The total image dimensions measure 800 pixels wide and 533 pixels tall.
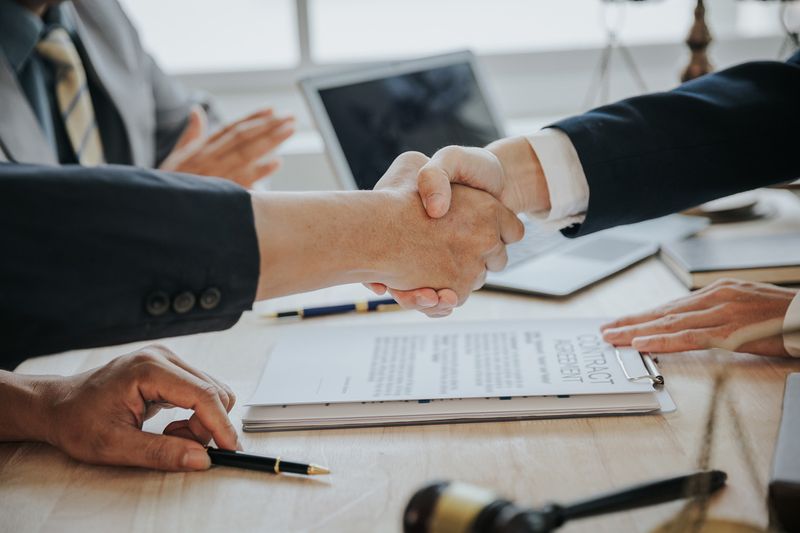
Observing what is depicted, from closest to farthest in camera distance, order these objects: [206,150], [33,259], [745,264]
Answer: [33,259] < [745,264] < [206,150]

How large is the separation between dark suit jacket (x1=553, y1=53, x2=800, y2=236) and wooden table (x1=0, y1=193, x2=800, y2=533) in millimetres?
335

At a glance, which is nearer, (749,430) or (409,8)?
(749,430)

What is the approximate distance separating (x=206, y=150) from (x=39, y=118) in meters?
0.33

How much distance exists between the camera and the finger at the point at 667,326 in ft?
3.65

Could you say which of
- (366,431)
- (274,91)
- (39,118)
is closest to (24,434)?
(366,431)

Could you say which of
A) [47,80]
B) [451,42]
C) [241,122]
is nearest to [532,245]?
[241,122]

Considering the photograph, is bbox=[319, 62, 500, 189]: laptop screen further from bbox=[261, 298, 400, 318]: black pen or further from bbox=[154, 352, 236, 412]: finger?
bbox=[154, 352, 236, 412]: finger

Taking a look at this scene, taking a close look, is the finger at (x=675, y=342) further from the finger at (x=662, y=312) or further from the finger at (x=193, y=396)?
the finger at (x=193, y=396)

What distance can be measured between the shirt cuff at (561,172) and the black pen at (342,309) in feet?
0.96

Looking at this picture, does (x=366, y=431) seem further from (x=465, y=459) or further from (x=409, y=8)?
(x=409, y=8)

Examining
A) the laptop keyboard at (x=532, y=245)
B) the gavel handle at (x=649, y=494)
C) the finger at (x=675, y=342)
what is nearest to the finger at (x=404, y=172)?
the laptop keyboard at (x=532, y=245)

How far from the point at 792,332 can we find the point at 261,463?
2.15ft

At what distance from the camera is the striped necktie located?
1.78 m

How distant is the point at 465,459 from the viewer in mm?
872
